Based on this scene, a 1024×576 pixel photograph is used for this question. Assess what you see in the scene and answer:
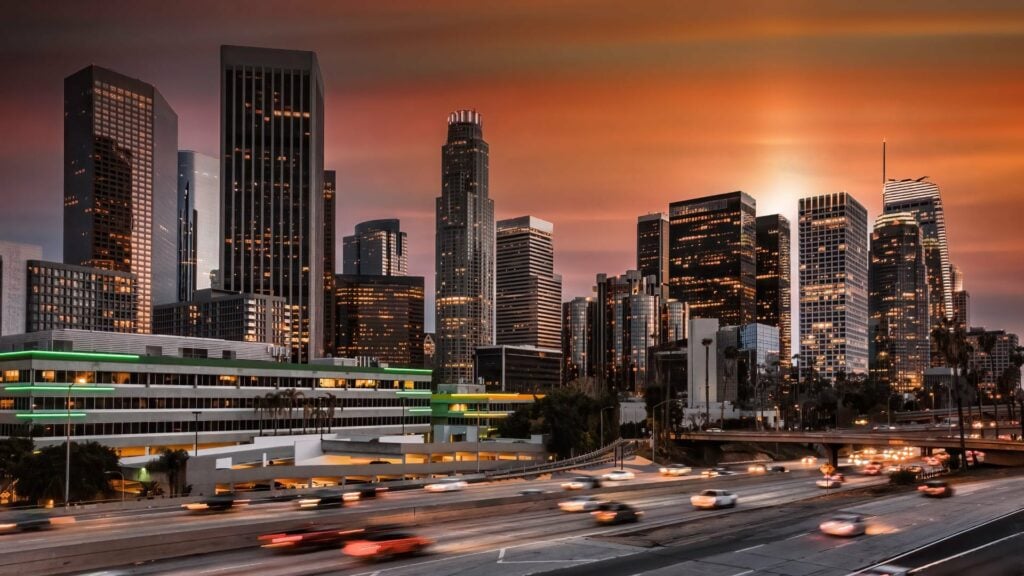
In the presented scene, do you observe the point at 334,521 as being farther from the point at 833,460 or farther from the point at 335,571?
the point at 833,460

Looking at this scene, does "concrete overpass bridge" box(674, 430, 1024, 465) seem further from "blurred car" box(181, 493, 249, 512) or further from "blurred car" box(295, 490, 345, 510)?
"blurred car" box(181, 493, 249, 512)

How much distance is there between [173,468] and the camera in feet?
318

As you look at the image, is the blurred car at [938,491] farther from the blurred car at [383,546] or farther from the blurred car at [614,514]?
the blurred car at [383,546]

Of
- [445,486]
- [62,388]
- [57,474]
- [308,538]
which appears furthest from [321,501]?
[62,388]

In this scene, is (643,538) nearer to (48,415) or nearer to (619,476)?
(619,476)

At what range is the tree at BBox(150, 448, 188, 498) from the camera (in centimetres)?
9650

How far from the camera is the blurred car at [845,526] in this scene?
49.7 metres

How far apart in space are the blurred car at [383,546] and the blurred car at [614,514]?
15.8 meters

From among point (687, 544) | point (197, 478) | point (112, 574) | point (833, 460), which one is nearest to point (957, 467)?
point (833, 460)

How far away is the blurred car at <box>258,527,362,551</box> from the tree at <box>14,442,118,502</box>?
54.6 m

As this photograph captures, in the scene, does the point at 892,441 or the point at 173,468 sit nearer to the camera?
the point at 173,468

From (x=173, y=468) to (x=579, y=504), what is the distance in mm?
55489

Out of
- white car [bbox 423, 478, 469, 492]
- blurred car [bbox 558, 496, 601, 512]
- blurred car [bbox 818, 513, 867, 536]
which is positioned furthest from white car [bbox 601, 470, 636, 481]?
blurred car [bbox 818, 513, 867, 536]

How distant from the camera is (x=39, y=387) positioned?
107438 mm
